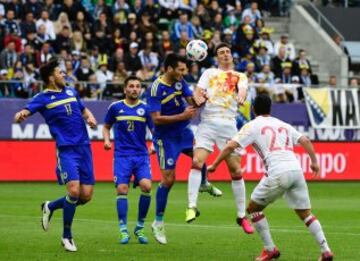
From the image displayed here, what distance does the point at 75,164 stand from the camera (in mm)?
14531

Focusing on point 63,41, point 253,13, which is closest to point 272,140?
point 63,41

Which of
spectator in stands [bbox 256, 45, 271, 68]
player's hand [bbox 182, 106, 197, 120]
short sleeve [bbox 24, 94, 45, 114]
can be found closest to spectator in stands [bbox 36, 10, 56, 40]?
spectator in stands [bbox 256, 45, 271, 68]

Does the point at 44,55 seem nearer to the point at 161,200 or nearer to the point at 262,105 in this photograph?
the point at 161,200

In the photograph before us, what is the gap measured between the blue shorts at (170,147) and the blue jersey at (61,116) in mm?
1513

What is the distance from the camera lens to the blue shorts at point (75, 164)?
14492 mm

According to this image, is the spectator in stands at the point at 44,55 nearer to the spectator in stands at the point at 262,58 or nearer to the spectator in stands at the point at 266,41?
the spectator in stands at the point at 262,58

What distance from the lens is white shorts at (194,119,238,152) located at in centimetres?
1653

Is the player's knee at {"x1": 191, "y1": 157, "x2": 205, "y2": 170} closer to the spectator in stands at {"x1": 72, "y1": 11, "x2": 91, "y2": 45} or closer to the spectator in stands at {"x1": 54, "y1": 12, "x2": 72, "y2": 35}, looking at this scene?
the spectator in stands at {"x1": 54, "y1": 12, "x2": 72, "y2": 35}

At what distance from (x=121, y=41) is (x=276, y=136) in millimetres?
21834

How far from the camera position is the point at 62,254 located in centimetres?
1392

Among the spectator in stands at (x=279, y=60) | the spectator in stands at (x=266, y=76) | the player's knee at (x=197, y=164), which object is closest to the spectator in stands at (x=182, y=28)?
the spectator in stands at (x=266, y=76)

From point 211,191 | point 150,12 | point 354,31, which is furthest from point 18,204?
point 354,31

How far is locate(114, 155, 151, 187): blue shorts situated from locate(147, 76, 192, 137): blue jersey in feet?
1.97

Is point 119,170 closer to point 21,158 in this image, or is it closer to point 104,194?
point 104,194
